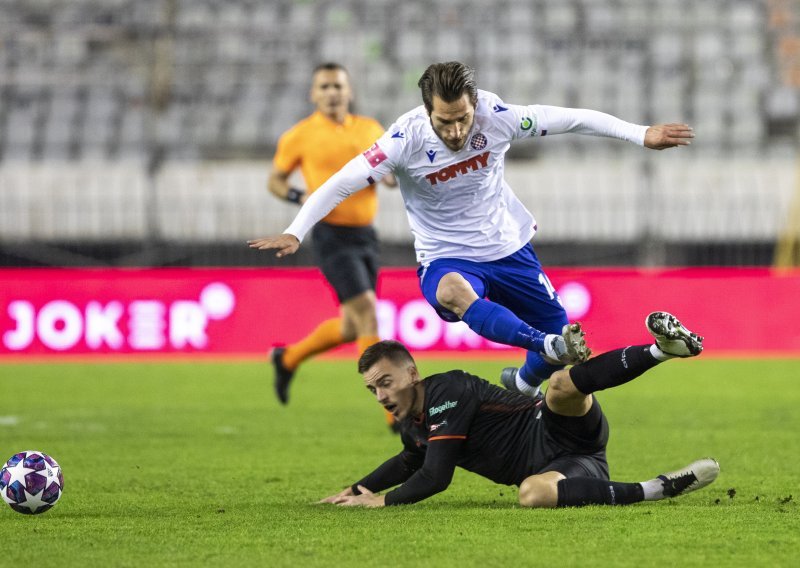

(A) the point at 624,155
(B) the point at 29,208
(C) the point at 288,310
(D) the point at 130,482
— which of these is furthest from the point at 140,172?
(D) the point at 130,482

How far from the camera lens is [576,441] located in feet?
19.2

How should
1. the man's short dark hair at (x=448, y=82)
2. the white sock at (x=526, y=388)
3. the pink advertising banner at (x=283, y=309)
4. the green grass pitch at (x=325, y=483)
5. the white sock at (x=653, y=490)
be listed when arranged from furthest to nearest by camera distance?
the pink advertising banner at (x=283, y=309)
the white sock at (x=526, y=388)
the man's short dark hair at (x=448, y=82)
the white sock at (x=653, y=490)
the green grass pitch at (x=325, y=483)

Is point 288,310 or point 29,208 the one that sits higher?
point 29,208

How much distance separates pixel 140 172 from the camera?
55.7 ft

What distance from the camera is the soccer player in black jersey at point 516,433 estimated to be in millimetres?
5645

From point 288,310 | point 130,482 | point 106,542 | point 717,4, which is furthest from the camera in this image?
point 717,4

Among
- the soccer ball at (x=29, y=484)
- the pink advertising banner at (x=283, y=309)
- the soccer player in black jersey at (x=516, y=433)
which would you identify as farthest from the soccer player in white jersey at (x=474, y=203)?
the pink advertising banner at (x=283, y=309)

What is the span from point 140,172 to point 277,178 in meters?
7.66

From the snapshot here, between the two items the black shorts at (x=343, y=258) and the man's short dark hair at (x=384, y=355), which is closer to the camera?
the man's short dark hair at (x=384, y=355)

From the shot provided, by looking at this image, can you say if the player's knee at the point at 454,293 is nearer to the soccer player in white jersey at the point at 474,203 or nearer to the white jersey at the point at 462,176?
the soccer player in white jersey at the point at 474,203

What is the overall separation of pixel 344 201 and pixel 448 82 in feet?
11.8

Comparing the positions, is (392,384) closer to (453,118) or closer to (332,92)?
(453,118)

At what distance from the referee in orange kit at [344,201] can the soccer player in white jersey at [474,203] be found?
103 inches

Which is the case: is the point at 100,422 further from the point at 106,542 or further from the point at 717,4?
the point at 717,4
